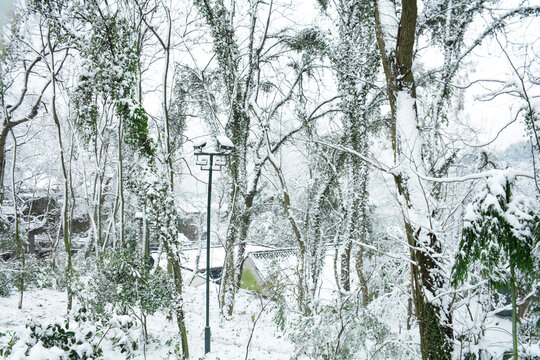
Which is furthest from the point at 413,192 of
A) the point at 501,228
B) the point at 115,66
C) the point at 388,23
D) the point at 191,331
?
the point at 191,331

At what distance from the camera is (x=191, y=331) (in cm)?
790

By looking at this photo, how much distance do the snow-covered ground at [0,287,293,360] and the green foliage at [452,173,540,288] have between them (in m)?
4.26

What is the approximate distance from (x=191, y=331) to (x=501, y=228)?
8.15 meters

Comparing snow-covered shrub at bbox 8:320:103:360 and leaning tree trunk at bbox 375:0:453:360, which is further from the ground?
leaning tree trunk at bbox 375:0:453:360

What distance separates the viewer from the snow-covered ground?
237 inches

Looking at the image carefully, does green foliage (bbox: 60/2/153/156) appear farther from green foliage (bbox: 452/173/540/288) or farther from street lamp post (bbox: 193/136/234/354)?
green foliage (bbox: 452/173/540/288)

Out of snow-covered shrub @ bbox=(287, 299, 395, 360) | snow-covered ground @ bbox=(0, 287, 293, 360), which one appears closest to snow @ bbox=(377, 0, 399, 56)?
snow-covered shrub @ bbox=(287, 299, 395, 360)

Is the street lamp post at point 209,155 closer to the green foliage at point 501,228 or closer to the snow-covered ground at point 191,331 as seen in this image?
the snow-covered ground at point 191,331

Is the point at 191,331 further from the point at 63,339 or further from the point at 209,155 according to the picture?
the point at 63,339

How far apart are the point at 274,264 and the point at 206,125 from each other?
5.16 metres

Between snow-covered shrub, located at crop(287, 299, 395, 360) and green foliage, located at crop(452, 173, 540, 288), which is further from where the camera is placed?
snow-covered shrub, located at crop(287, 299, 395, 360)

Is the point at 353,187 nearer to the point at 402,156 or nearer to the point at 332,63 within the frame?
the point at 332,63

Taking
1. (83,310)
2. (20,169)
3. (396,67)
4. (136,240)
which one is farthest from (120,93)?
(20,169)

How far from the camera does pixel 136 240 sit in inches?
402
